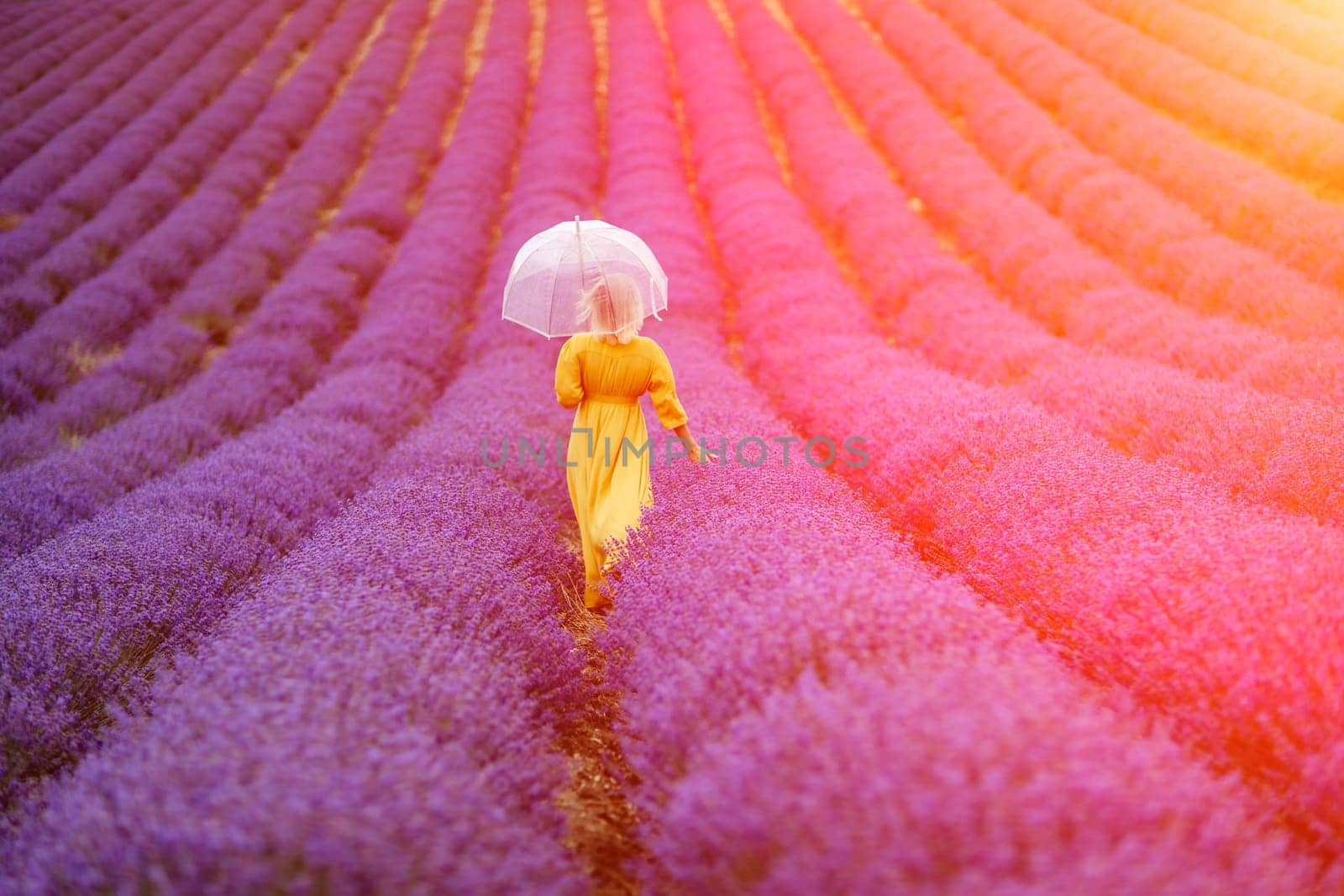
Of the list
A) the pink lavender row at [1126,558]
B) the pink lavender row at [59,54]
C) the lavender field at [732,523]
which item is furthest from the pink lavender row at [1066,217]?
the pink lavender row at [59,54]

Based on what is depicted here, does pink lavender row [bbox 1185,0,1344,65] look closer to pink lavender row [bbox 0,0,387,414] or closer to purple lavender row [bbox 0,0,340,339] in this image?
pink lavender row [bbox 0,0,387,414]

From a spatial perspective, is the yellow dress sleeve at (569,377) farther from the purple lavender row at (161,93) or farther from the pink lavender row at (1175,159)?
the purple lavender row at (161,93)

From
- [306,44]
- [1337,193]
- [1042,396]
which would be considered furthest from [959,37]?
[306,44]

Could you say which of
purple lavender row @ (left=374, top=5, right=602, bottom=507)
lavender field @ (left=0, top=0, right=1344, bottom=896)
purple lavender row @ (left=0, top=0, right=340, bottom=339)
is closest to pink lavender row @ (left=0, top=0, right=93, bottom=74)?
purple lavender row @ (left=0, top=0, right=340, bottom=339)

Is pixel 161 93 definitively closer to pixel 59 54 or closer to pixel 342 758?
pixel 59 54

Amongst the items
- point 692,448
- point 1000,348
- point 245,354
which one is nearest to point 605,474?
point 692,448
